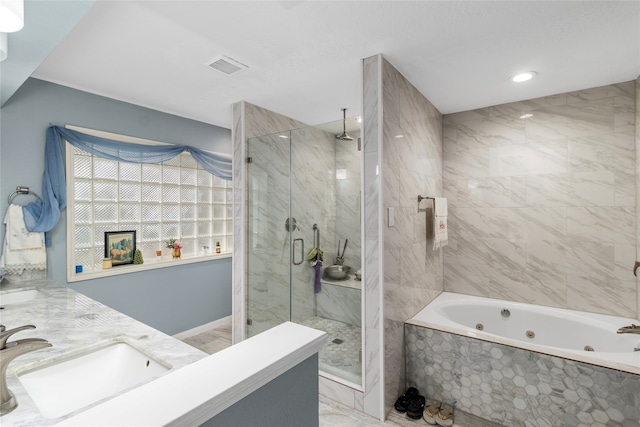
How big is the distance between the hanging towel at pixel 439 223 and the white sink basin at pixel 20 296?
302 centimetres

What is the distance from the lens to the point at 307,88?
8.64 ft

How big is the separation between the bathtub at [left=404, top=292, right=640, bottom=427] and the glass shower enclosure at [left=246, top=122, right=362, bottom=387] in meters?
0.86

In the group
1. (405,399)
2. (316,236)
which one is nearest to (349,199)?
(316,236)

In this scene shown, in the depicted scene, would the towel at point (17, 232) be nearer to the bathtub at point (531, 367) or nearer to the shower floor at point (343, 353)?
the shower floor at point (343, 353)

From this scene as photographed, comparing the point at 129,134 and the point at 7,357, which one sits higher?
the point at 129,134

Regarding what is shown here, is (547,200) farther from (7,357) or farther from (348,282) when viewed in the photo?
(7,357)

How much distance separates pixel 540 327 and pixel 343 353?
1.78 metres

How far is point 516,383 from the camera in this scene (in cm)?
202

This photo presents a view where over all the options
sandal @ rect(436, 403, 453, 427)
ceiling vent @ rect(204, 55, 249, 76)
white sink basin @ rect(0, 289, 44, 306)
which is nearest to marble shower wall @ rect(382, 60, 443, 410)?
sandal @ rect(436, 403, 453, 427)

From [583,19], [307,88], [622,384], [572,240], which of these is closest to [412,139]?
[307,88]

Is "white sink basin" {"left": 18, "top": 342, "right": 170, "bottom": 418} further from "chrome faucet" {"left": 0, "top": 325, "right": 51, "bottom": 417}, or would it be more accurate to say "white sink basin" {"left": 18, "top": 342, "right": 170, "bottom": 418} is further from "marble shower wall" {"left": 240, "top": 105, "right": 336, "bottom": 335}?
"marble shower wall" {"left": 240, "top": 105, "right": 336, "bottom": 335}

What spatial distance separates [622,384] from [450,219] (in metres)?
1.84

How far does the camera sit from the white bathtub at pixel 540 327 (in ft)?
6.38

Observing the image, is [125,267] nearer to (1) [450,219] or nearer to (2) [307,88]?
(2) [307,88]
